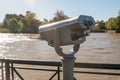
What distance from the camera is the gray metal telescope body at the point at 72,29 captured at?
12.6ft

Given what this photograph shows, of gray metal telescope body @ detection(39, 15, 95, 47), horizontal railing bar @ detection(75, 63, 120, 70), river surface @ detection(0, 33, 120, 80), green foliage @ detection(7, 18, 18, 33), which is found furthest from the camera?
green foliage @ detection(7, 18, 18, 33)

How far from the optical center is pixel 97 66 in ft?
18.2

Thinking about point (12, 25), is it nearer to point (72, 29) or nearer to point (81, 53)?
point (81, 53)

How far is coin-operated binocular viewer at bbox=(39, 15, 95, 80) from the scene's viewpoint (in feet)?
12.7

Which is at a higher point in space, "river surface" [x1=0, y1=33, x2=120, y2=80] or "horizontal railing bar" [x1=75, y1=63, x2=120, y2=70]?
"horizontal railing bar" [x1=75, y1=63, x2=120, y2=70]

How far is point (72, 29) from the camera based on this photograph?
394 cm

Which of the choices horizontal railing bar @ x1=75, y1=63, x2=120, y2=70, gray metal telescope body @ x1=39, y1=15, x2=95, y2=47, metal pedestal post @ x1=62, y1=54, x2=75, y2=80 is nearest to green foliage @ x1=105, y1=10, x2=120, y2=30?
horizontal railing bar @ x1=75, y1=63, x2=120, y2=70

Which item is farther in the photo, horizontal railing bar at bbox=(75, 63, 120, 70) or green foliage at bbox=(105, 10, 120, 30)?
green foliage at bbox=(105, 10, 120, 30)

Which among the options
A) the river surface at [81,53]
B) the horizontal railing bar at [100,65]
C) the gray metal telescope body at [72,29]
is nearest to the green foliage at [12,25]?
the river surface at [81,53]

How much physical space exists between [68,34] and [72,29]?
8cm

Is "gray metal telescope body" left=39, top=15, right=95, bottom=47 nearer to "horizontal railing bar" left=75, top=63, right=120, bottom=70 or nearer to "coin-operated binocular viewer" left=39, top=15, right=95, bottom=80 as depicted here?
"coin-operated binocular viewer" left=39, top=15, right=95, bottom=80

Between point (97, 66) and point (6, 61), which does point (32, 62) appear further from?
point (97, 66)

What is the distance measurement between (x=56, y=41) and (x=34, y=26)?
419 ft

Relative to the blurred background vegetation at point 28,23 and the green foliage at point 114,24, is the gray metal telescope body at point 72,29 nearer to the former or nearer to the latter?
the blurred background vegetation at point 28,23
